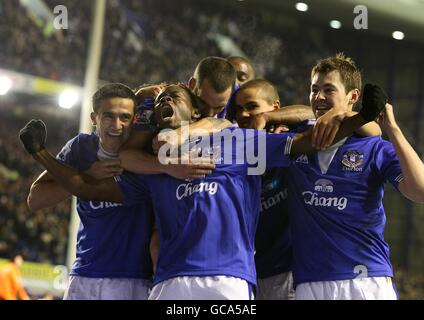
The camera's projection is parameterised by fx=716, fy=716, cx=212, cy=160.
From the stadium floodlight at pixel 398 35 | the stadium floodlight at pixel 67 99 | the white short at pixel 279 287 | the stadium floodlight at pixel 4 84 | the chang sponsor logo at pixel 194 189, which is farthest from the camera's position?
the stadium floodlight at pixel 398 35

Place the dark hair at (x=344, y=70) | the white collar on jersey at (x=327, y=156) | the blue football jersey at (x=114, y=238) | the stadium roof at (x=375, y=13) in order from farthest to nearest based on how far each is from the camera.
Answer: the stadium roof at (x=375, y=13), the blue football jersey at (x=114, y=238), the dark hair at (x=344, y=70), the white collar on jersey at (x=327, y=156)

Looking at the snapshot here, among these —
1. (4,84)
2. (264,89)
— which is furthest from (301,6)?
Result: (264,89)

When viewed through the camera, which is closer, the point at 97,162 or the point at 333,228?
the point at 333,228

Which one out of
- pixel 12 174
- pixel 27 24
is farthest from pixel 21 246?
pixel 27 24

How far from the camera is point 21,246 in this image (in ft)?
41.2

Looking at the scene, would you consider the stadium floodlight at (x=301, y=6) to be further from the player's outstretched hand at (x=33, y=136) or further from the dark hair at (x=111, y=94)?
the player's outstretched hand at (x=33, y=136)

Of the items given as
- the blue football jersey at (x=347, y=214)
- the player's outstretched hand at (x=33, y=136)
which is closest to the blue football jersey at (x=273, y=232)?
the blue football jersey at (x=347, y=214)

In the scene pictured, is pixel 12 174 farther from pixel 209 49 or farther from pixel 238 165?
pixel 238 165

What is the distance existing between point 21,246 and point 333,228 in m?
10.0

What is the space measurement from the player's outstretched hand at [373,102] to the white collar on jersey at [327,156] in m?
0.32

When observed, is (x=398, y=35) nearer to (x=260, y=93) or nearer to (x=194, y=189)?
(x=260, y=93)

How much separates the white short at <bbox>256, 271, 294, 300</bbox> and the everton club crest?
77 centimetres

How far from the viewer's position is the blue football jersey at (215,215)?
317 centimetres

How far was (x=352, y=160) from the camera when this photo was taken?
3447 mm
